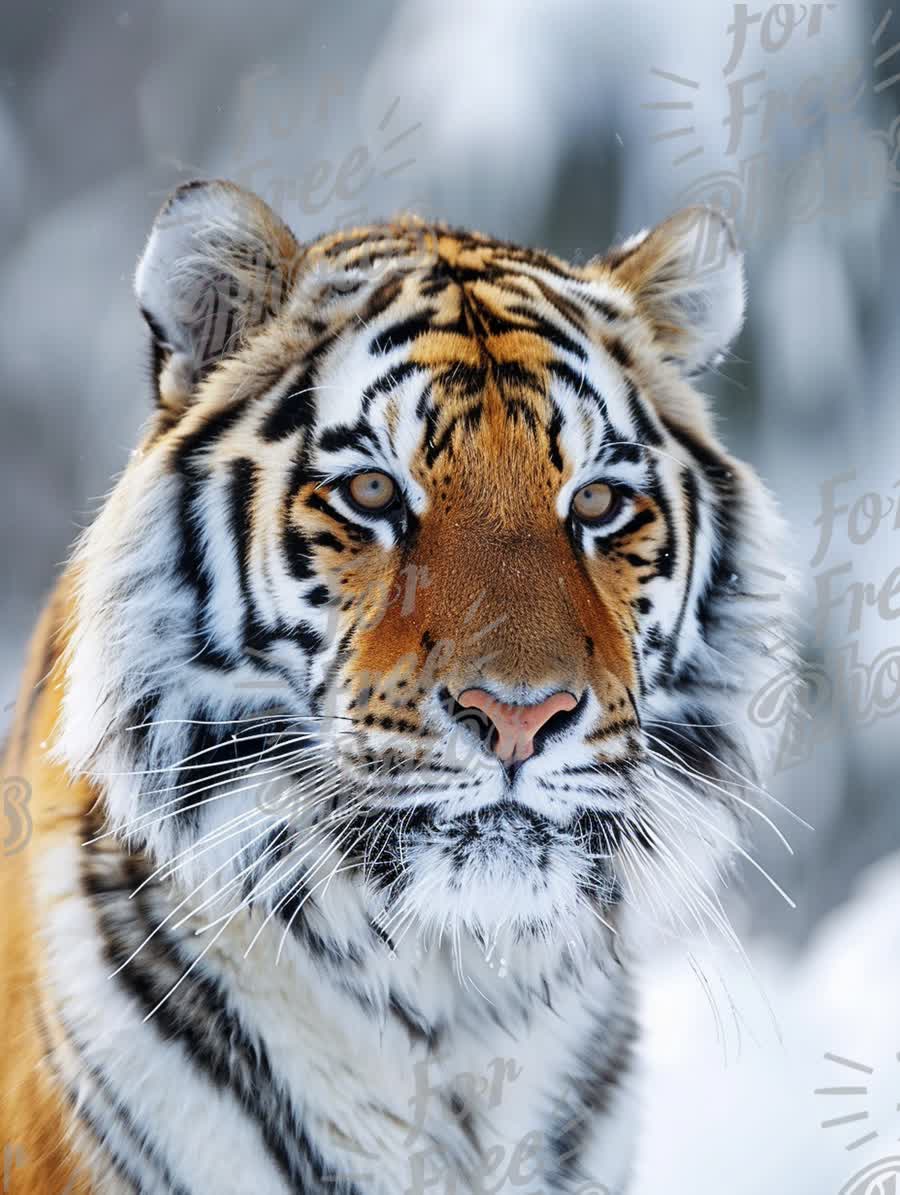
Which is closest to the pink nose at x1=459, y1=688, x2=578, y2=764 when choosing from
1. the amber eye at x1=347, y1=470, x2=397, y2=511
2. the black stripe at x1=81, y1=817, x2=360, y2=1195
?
the amber eye at x1=347, y1=470, x2=397, y2=511

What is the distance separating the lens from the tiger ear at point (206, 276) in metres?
0.82

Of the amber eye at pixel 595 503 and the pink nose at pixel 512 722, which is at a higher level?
the amber eye at pixel 595 503

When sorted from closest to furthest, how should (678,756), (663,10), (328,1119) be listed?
1. (328,1119)
2. (678,756)
3. (663,10)

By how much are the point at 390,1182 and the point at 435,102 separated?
93 cm

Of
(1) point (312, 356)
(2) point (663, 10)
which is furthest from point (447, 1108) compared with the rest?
(2) point (663, 10)

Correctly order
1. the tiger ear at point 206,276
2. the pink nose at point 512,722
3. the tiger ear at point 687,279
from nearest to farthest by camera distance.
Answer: the pink nose at point 512,722
the tiger ear at point 206,276
the tiger ear at point 687,279

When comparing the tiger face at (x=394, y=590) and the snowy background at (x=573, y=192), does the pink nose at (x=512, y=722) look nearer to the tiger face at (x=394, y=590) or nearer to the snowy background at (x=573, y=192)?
the tiger face at (x=394, y=590)

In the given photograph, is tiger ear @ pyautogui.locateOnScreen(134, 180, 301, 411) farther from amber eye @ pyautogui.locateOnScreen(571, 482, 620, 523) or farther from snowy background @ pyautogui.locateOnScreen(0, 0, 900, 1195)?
amber eye @ pyautogui.locateOnScreen(571, 482, 620, 523)

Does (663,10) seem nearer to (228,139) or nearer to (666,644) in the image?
(228,139)

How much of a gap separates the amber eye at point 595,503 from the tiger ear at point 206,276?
0.28 m

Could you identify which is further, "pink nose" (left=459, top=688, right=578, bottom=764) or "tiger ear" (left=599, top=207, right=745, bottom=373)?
"tiger ear" (left=599, top=207, right=745, bottom=373)

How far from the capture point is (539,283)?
971 mm

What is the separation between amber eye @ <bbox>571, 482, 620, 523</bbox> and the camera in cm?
86

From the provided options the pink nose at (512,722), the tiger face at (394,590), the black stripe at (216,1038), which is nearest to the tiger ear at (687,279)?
the tiger face at (394,590)
